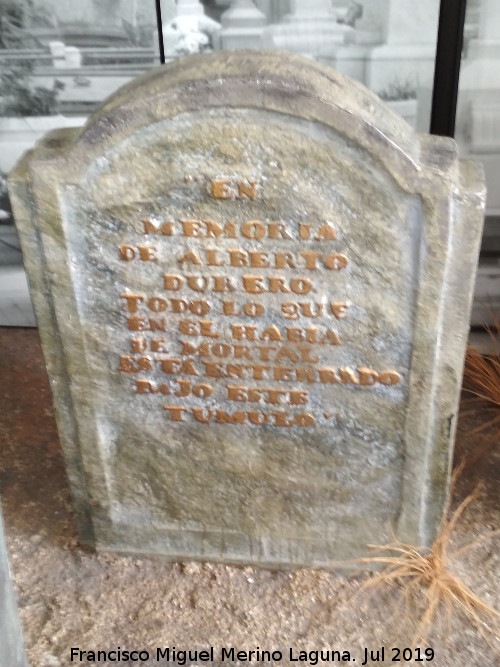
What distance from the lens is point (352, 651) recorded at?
6.52 ft

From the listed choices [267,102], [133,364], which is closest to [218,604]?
[133,364]

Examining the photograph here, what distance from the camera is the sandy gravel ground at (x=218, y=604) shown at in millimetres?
1997

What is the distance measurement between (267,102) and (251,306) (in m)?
0.49

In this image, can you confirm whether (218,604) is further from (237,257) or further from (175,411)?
(237,257)

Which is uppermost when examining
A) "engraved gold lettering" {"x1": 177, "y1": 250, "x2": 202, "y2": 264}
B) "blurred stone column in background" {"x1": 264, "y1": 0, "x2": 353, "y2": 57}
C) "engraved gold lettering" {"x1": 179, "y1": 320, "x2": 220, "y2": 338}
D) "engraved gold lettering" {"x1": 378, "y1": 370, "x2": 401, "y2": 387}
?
"blurred stone column in background" {"x1": 264, "y1": 0, "x2": 353, "y2": 57}

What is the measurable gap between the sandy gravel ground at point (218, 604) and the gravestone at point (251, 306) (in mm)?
89

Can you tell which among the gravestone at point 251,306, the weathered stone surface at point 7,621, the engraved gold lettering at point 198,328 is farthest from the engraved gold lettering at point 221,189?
the weathered stone surface at point 7,621

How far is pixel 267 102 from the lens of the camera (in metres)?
1.63

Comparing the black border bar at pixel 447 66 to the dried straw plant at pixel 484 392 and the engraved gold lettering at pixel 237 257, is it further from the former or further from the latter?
the engraved gold lettering at pixel 237 257

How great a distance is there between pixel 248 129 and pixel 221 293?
404 mm

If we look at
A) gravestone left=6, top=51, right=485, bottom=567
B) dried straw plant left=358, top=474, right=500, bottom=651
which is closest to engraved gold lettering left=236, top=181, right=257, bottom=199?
gravestone left=6, top=51, right=485, bottom=567

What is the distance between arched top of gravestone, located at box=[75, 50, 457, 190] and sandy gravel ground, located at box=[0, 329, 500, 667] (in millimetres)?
A: 1158

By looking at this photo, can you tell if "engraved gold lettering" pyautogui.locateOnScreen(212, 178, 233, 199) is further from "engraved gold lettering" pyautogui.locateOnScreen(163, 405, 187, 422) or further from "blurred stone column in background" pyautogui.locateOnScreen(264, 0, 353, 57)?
"blurred stone column in background" pyautogui.locateOnScreen(264, 0, 353, 57)

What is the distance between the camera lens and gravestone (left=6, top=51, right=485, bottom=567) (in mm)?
1681
